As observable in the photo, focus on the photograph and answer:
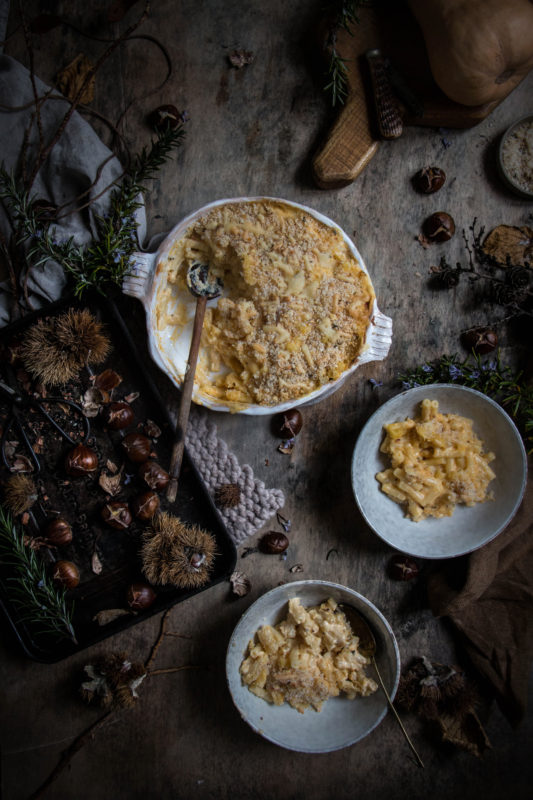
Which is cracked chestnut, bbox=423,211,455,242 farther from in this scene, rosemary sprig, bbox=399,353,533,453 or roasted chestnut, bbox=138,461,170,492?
roasted chestnut, bbox=138,461,170,492

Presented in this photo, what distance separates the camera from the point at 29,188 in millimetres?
2027

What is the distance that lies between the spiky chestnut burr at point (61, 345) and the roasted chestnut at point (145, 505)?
1.77 feet

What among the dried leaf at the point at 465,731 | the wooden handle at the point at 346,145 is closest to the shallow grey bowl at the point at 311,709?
the dried leaf at the point at 465,731

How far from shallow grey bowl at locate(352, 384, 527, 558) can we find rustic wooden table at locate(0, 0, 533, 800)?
A: 0.18 meters

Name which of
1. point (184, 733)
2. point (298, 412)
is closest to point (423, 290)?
point (298, 412)

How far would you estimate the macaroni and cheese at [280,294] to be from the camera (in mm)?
1893

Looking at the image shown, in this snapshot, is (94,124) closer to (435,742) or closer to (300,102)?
(300,102)

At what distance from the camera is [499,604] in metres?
2.21

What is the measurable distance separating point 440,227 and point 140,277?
124 centimetres

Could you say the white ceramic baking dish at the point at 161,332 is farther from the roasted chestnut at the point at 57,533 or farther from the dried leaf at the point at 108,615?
the dried leaf at the point at 108,615

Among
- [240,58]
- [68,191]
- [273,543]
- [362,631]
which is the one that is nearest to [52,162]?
[68,191]

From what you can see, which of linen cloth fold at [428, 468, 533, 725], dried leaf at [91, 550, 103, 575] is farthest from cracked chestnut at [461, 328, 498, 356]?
dried leaf at [91, 550, 103, 575]

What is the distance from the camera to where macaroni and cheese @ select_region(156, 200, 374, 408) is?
189 centimetres

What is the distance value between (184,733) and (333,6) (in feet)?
9.83
